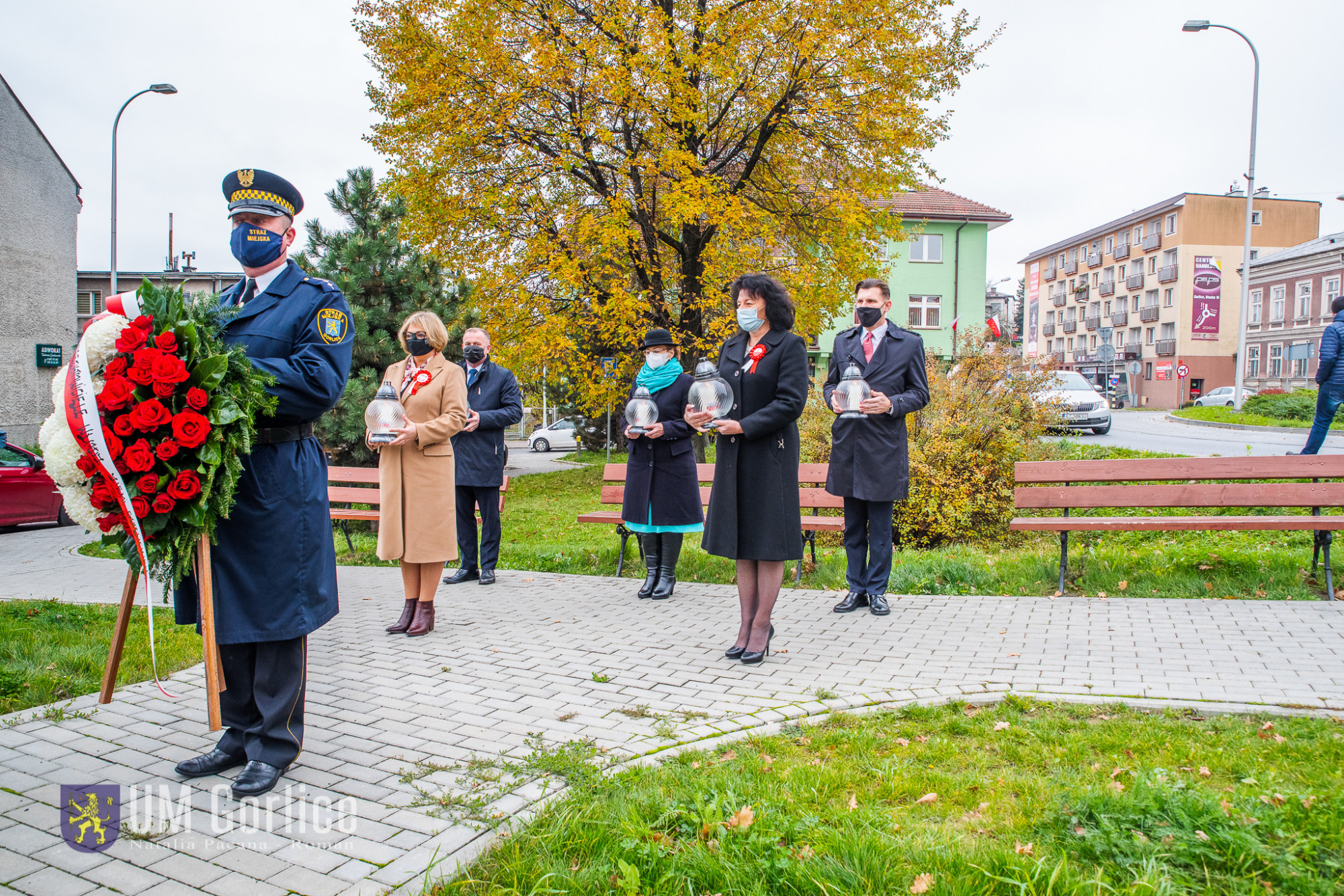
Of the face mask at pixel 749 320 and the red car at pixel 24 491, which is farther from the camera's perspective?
the red car at pixel 24 491

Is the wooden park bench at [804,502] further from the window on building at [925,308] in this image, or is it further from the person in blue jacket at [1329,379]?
the window on building at [925,308]

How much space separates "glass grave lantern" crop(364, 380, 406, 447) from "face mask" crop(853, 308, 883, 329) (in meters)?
3.32

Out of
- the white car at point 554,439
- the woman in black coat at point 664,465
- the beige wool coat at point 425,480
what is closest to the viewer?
the beige wool coat at point 425,480

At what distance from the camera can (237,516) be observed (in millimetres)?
3355

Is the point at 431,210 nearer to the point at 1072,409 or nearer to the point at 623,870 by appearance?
the point at 1072,409

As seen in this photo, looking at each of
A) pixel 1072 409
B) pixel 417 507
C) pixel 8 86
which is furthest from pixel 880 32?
pixel 8 86

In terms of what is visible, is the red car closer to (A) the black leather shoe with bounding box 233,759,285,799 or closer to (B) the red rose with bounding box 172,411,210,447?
(A) the black leather shoe with bounding box 233,759,285,799

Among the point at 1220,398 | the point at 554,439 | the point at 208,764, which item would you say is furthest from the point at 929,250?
the point at 208,764

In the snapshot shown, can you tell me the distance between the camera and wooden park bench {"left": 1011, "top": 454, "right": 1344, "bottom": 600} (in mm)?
6473

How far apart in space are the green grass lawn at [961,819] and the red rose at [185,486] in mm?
1589

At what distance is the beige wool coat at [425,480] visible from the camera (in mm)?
5719

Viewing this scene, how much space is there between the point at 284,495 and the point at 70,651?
308 centimetres

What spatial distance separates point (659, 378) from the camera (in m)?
6.96

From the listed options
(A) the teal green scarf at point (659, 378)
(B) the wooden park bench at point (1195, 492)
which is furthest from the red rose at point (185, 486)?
(B) the wooden park bench at point (1195, 492)
